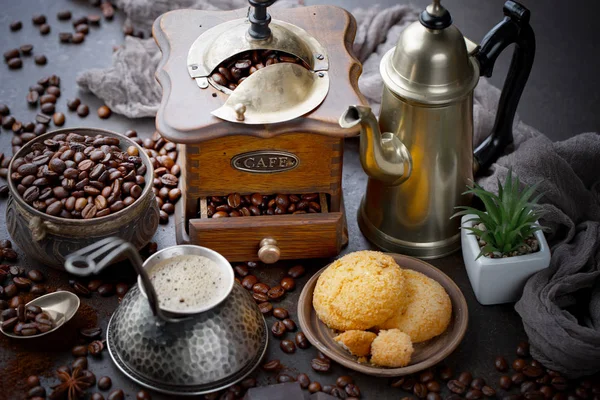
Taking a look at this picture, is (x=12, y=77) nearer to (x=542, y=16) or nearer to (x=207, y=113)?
(x=207, y=113)

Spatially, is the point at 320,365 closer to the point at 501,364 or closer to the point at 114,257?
the point at 501,364

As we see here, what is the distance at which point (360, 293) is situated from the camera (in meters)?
1.96

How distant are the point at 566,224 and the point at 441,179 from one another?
34cm

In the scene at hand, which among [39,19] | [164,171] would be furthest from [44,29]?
[164,171]

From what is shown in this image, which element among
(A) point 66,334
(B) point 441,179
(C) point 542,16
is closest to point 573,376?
(B) point 441,179

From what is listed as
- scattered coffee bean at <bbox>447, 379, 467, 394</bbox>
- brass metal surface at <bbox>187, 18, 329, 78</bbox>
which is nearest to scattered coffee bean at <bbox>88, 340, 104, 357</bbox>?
brass metal surface at <bbox>187, 18, 329, 78</bbox>

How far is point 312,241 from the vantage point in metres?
2.20

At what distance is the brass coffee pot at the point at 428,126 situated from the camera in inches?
78.4

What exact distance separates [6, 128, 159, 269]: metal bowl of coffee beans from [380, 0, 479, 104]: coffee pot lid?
2.17ft

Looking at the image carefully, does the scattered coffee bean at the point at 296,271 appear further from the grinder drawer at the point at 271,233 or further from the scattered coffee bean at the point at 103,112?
the scattered coffee bean at the point at 103,112

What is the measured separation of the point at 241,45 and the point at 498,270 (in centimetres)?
82

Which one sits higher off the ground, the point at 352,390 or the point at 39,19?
the point at 39,19

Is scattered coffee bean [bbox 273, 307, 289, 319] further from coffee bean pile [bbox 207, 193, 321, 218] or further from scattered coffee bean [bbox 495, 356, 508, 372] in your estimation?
scattered coffee bean [bbox 495, 356, 508, 372]

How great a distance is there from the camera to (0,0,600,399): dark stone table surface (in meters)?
1.99
